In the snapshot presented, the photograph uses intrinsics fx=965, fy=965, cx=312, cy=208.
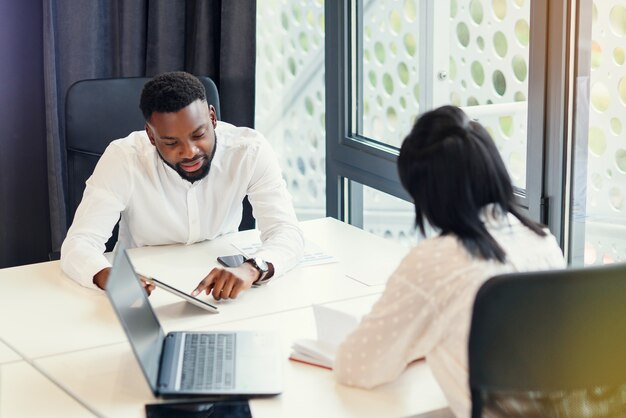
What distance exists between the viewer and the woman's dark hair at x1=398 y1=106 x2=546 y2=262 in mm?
1588

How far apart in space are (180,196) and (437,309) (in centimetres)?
125

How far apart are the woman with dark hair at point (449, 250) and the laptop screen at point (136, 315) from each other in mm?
411

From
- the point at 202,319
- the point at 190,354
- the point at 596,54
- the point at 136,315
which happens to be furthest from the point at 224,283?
the point at 596,54

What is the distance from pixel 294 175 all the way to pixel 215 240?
1358mm

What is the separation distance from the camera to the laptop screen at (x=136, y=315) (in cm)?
165

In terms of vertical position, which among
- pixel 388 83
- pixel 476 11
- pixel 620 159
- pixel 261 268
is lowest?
pixel 261 268

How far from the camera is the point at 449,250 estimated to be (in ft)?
5.24

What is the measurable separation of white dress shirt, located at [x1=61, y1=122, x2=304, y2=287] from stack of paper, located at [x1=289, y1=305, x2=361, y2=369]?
59cm

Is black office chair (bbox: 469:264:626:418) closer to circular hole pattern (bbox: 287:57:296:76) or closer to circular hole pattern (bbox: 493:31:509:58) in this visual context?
circular hole pattern (bbox: 493:31:509:58)

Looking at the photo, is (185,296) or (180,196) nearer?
(185,296)

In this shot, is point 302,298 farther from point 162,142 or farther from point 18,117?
point 18,117

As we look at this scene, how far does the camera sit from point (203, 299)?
2.24 meters

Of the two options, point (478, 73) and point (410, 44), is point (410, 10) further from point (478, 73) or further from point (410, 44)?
point (478, 73)

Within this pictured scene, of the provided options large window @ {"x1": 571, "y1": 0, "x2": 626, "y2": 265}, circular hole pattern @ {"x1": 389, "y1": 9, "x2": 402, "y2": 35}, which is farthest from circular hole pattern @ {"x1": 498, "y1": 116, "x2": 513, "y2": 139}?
circular hole pattern @ {"x1": 389, "y1": 9, "x2": 402, "y2": 35}
